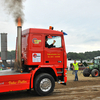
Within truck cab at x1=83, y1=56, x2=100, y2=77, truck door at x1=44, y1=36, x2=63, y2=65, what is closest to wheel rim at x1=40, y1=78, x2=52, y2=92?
truck door at x1=44, y1=36, x2=63, y2=65

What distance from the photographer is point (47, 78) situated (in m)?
7.91

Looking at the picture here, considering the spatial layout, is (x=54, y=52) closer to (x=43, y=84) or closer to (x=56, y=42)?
(x=56, y=42)

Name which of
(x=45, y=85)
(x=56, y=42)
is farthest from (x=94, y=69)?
(x=45, y=85)

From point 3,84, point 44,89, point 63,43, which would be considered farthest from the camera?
point 63,43

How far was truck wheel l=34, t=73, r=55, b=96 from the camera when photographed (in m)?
7.69

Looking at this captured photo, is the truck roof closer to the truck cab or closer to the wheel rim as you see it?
the wheel rim

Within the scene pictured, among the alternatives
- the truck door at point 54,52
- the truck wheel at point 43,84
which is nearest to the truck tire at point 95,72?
the truck door at point 54,52

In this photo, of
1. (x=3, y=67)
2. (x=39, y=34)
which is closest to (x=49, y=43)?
(x=39, y=34)

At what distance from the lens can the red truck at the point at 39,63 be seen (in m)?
7.50

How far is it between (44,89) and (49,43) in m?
2.16

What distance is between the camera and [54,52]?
8.18 meters

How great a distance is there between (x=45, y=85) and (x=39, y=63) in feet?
3.43

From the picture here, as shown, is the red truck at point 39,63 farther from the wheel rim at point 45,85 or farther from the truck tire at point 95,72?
the truck tire at point 95,72

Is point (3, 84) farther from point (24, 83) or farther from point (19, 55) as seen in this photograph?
point (19, 55)
